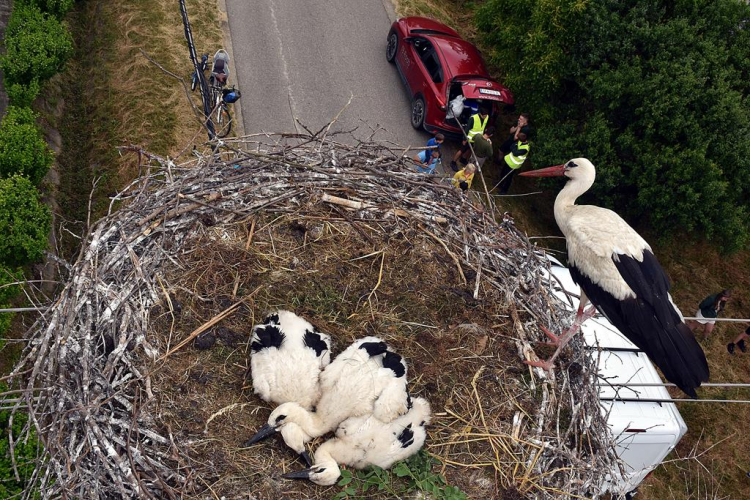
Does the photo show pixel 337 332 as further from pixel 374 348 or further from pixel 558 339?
pixel 558 339

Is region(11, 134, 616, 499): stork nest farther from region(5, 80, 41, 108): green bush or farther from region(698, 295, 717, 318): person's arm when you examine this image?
region(698, 295, 717, 318): person's arm

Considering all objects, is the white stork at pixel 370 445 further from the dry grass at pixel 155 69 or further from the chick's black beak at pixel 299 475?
the dry grass at pixel 155 69

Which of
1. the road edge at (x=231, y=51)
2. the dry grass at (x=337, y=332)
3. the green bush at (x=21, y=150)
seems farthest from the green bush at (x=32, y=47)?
the dry grass at (x=337, y=332)

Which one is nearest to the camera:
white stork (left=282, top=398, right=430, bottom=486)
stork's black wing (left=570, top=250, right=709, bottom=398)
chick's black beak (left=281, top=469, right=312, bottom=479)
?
chick's black beak (left=281, top=469, right=312, bottom=479)

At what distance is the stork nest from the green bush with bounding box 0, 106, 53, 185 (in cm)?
281

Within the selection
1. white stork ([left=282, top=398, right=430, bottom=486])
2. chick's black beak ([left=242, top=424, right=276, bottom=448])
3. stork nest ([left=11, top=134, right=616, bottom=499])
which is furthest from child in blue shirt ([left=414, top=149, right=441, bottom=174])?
chick's black beak ([left=242, top=424, right=276, bottom=448])

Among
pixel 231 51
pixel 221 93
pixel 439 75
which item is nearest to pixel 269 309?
pixel 221 93

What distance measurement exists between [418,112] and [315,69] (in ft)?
7.96

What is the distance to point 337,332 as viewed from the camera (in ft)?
18.7

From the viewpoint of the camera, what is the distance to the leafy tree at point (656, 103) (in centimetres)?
872

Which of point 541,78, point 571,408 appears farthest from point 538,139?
point 571,408

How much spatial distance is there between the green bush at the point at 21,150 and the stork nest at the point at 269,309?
9.23ft

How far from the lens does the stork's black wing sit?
4.99 meters

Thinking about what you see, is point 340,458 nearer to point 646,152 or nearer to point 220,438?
point 220,438
